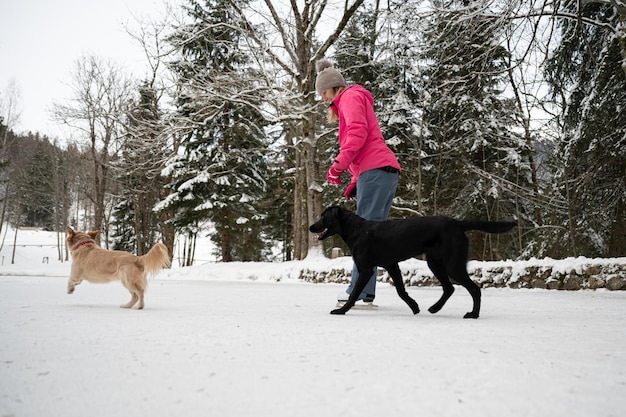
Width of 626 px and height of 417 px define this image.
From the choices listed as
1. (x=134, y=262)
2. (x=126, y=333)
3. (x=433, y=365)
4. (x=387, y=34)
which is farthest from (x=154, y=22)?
(x=433, y=365)

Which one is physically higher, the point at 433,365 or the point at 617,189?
the point at 617,189

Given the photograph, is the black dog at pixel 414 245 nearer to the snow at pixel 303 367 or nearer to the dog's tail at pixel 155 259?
the snow at pixel 303 367

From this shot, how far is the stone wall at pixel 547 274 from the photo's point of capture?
6358 mm

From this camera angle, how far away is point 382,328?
2.64 meters

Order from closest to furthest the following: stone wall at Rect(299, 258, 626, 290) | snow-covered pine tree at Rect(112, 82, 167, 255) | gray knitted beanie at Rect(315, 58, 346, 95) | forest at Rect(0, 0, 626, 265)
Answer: gray knitted beanie at Rect(315, 58, 346, 95) < stone wall at Rect(299, 258, 626, 290) < forest at Rect(0, 0, 626, 265) < snow-covered pine tree at Rect(112, 82, 167, 255)

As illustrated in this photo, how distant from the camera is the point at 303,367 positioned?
5.29ft

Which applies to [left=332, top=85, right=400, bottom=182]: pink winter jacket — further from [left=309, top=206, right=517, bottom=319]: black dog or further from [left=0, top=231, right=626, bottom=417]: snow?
[left=0, top=231, right=626, bottom=417]: snow

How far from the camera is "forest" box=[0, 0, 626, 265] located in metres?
8.27

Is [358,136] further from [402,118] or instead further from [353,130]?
[402,118]

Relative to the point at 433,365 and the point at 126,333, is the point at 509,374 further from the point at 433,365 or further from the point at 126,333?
the point at 126,333

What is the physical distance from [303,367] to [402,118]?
15559 millimetres

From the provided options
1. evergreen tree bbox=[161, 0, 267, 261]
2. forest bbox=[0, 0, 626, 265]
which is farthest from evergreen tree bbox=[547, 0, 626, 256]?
evergreen tree bbox=[161, 0, 267, 261]

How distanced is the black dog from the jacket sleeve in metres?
0.57

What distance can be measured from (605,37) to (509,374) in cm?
989
